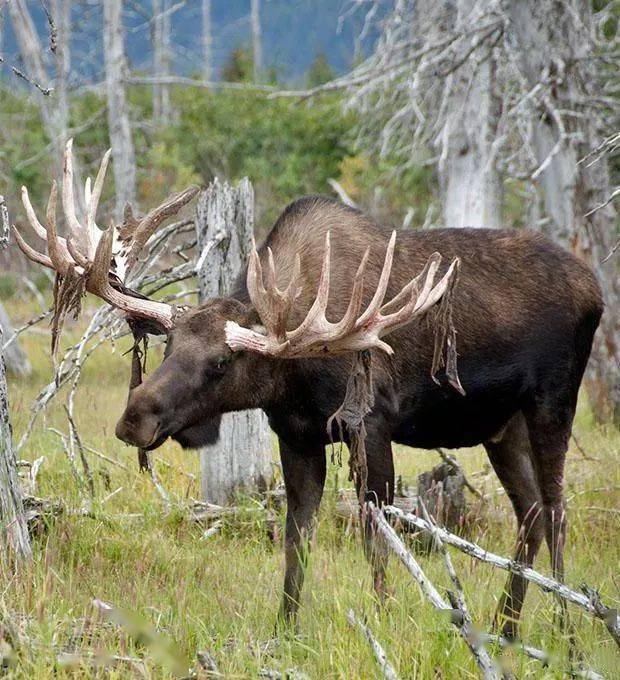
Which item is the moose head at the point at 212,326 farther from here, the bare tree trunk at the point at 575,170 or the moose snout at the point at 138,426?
the bare tree trunk at the point at 575,170

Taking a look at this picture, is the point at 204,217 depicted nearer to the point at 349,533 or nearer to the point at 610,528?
the point at 349,533

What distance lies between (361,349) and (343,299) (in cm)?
69

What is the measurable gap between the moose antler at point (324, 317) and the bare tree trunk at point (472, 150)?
740cm

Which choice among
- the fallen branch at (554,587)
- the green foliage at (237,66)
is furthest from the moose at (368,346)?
the green foliage at (237,66)

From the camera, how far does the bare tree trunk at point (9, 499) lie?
455cm

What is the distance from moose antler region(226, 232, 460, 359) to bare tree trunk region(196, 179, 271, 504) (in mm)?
1762

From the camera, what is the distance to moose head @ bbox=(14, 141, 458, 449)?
4.40 metres

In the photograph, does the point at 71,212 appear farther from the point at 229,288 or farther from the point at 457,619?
the point at 457,619

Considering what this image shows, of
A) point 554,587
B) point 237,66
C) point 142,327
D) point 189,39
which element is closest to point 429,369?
point 142,327

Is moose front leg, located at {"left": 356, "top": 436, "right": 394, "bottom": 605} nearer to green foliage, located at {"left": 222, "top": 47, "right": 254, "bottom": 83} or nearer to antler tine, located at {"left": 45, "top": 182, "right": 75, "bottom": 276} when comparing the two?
antler tine, located at {"left": 45, "top": 182, "right": 75, "bottom": 276}

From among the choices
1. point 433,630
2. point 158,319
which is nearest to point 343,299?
point 158,319

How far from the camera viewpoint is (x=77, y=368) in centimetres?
622

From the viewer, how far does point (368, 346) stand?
4469mm

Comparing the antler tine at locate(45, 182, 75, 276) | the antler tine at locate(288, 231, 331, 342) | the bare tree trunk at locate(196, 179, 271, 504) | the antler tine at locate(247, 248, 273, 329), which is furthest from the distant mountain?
the antler tine at locate(288, 231, 331, 342)
